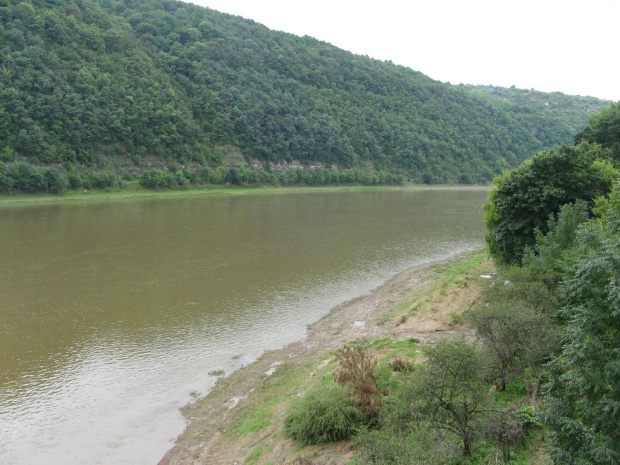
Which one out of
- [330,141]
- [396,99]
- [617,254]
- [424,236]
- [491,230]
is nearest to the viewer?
[617,254]

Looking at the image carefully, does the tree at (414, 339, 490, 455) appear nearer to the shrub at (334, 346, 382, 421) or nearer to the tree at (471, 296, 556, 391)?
the shrub at (334, 346, 382, 421)

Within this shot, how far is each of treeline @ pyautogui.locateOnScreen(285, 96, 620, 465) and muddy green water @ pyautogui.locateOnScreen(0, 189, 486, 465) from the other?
5504mm

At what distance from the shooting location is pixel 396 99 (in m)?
158

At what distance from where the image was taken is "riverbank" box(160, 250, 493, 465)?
1161 cm

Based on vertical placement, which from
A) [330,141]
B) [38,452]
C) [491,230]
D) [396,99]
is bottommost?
[38,452]

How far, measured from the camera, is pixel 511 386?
12062mm

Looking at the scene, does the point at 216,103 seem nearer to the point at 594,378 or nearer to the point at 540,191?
the point at 540,191

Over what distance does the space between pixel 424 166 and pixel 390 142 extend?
12.2 metres

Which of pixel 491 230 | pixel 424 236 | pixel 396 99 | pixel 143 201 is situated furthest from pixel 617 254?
pixel 396 99

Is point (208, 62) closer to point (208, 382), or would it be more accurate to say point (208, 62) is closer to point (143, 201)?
point (143, 201)

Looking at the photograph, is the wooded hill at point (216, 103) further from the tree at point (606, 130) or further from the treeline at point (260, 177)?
the tree at point (606, 130)

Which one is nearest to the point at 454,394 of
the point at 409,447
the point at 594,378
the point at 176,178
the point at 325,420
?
the point at 409,447

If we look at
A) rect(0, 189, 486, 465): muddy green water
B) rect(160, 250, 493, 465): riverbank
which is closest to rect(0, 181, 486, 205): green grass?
rect(0, 189, 486, 465): muddy green water

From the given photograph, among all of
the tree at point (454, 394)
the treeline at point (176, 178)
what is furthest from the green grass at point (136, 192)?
the tree at point (454, 394)
